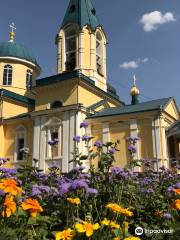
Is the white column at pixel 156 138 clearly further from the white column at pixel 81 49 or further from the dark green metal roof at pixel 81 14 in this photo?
the dark green metal roof at pixel 81 14

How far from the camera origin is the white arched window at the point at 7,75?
1065 inches

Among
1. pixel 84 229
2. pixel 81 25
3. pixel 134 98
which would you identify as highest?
pixel 81 25

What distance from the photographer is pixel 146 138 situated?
18.1m

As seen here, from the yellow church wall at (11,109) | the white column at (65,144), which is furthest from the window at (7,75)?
the white column at (65,144)

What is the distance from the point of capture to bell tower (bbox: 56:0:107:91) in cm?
2208

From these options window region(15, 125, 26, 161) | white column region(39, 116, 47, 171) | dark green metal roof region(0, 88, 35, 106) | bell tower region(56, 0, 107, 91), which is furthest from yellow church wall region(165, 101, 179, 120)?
dark green metal roof region(0, 88, 35, 106)

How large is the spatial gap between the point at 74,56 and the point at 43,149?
7.03 meters

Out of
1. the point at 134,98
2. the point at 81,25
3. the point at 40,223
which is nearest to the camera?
the point at 40,223

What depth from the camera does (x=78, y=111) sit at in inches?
771

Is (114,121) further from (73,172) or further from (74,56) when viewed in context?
(73,172)

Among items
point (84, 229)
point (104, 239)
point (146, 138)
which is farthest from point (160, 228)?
point (146, 138)

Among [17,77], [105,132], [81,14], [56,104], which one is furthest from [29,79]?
[105,132]

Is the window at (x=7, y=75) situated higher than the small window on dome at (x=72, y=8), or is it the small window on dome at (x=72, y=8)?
the small window on dome at (x=72, y=8)

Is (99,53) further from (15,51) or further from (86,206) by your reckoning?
(86,206)
